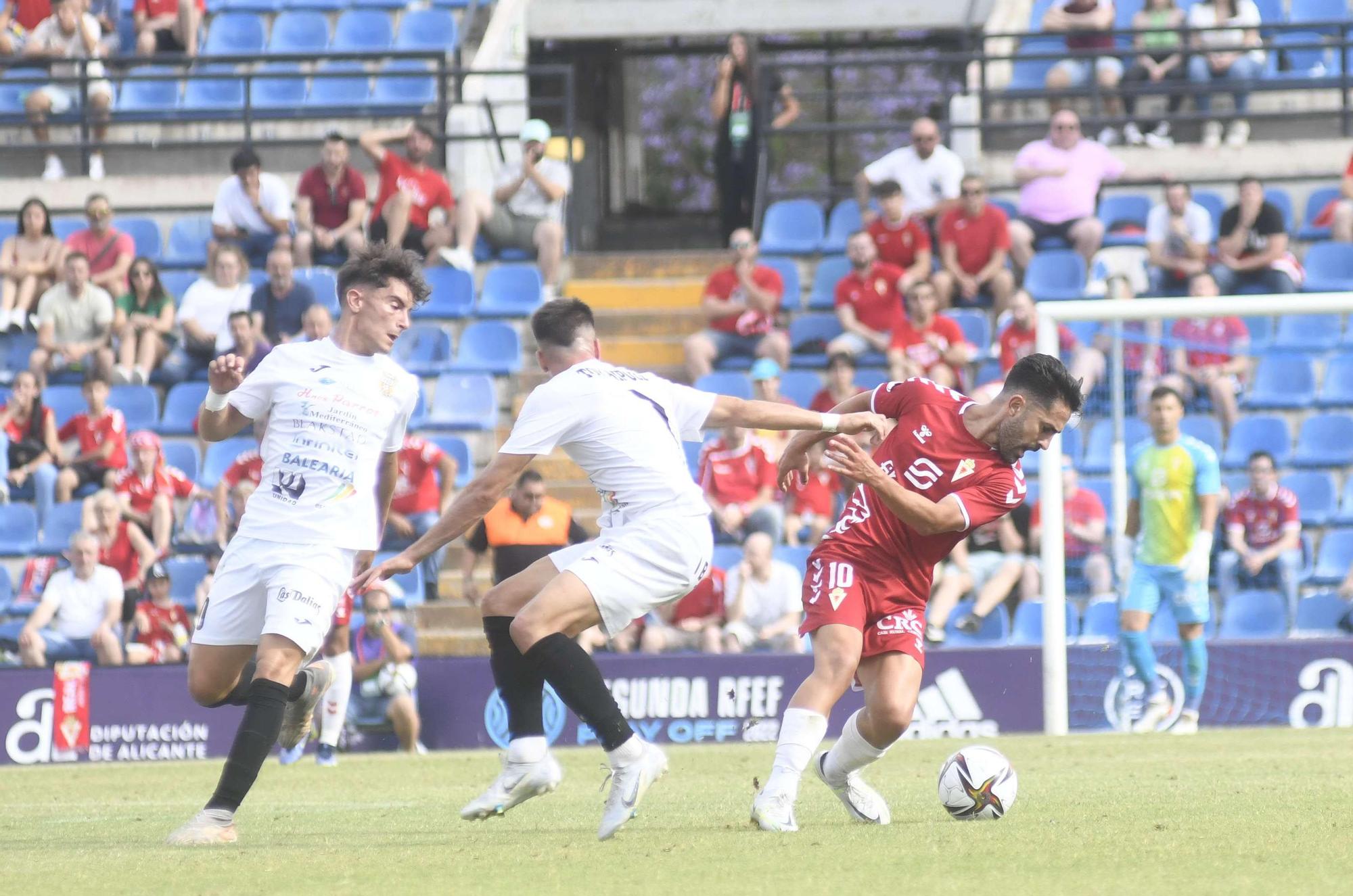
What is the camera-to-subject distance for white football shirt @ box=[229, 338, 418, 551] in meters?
7.00

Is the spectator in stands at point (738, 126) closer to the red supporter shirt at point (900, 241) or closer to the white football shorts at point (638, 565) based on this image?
the red supporter shirt at point (900, 241)

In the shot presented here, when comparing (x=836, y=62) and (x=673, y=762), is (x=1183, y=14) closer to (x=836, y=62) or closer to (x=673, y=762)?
(x=836, y=62)

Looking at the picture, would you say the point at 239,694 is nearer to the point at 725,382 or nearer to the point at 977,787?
the point at 977,787

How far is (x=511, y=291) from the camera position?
17.2 metres

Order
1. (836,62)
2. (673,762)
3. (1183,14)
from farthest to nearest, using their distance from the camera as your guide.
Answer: (1183,14), (836,62), (673,762)

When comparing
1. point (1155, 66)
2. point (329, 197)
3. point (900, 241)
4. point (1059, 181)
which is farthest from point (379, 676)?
point (1155, 66)

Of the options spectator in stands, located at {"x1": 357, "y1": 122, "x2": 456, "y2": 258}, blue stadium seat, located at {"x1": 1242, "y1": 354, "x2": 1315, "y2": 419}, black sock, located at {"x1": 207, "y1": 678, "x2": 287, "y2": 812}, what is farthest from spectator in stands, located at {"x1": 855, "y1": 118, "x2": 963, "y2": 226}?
black sock, located at {"x1": 207, "y1": 678, "x2": 287, "y2": 812}

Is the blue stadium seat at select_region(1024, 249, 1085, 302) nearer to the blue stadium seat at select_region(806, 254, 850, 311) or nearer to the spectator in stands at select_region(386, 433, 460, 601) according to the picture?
the blue stadium seat at select_region(806, 254, 850, 311)

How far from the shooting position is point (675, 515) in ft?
22.7

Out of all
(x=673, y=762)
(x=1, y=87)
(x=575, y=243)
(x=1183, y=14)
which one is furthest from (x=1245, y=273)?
(x=1, y=87)

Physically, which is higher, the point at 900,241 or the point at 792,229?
the point at 792,229

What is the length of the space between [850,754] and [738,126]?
11.7 m

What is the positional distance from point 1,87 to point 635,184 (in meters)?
7.24

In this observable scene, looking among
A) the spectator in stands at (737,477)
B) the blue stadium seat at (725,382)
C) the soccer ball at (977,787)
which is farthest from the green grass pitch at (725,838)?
the blue stadium seat at (725,382)
